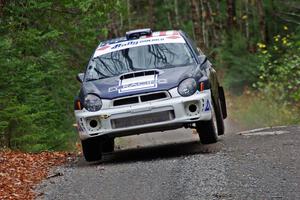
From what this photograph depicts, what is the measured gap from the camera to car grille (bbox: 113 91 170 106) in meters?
10.4

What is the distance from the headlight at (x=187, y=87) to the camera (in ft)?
34.0

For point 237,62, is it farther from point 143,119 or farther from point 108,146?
point 143,119

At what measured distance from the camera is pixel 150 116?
34.1ft

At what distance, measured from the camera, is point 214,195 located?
24.8 ft

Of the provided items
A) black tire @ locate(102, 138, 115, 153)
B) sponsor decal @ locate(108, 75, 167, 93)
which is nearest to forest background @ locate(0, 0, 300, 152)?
black tire @ locate(102, 138, 115, 153)

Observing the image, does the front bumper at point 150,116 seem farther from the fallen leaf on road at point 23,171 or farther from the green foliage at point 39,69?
the green foliage at point 39,69

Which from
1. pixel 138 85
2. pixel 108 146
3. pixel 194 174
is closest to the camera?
pixel 194 174

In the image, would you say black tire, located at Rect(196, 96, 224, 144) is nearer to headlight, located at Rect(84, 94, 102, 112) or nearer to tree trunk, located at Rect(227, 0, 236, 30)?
headlight, located at Rect(84, 94, 102, 112)

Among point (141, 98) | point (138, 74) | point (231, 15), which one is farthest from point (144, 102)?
point (231, 15)

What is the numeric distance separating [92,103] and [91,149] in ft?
2.86

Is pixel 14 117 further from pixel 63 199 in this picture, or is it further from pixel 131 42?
pixel 63 199

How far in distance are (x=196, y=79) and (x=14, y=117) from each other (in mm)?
4102

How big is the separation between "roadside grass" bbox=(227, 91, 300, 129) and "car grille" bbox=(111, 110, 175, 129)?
304 inches

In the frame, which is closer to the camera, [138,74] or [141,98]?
[141,98]
